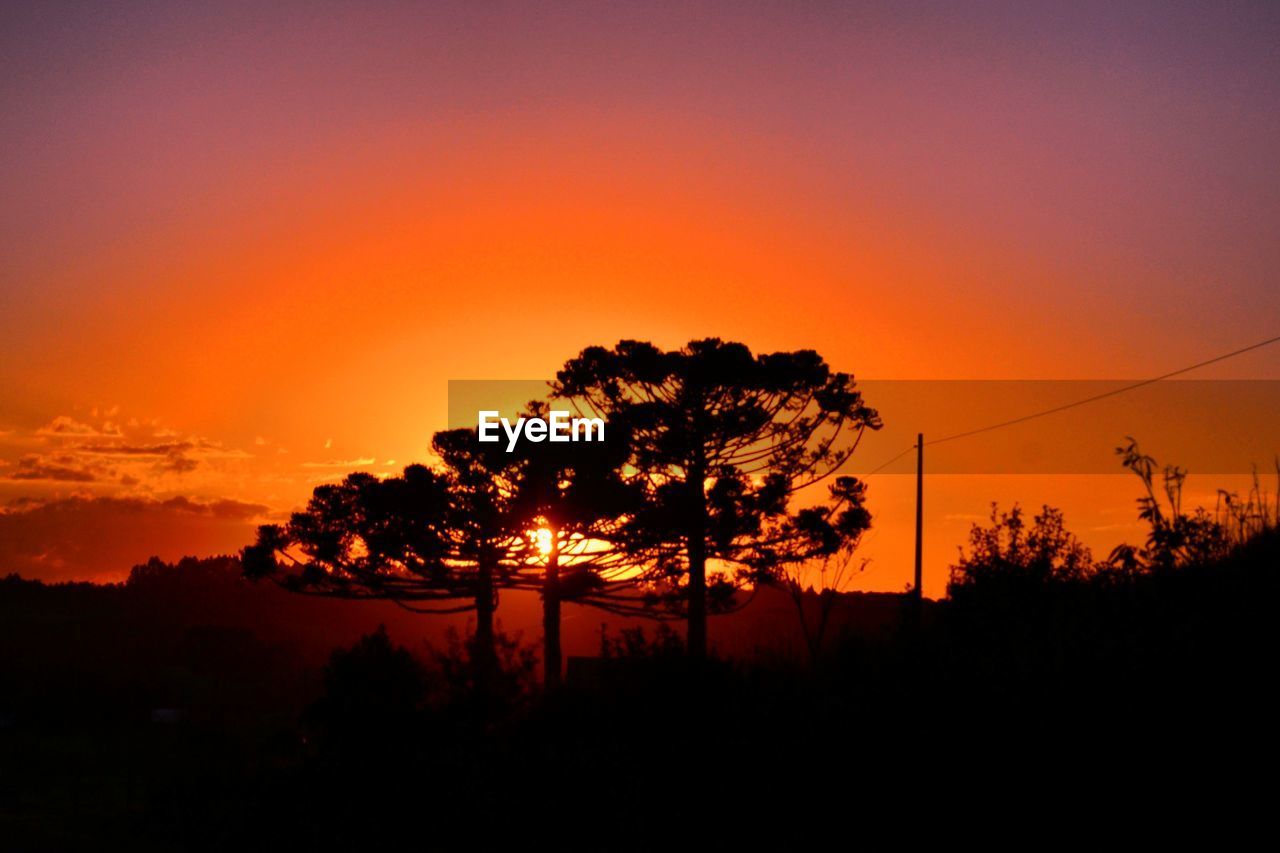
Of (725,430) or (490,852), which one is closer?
(490,852)

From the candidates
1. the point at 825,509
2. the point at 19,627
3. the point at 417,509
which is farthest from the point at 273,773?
the point at 19,627

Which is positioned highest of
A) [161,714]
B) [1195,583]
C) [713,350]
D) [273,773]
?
[713,350]

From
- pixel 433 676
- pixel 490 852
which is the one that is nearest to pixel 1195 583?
pixel 490 852

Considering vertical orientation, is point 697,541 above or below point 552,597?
above

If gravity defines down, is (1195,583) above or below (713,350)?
below

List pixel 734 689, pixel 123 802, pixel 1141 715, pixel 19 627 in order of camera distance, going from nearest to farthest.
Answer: pixel 1141 715
pixel 734 689
pixel 123 802
pixel 19 627

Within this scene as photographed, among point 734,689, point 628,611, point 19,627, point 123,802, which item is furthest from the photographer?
point 19,627

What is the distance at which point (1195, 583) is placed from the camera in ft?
44.9

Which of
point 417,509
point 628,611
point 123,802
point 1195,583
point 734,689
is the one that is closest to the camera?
point 1195,583

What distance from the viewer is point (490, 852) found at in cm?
1441

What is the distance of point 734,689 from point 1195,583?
560 cm

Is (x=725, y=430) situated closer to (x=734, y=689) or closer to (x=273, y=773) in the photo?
(x=273, y=773)

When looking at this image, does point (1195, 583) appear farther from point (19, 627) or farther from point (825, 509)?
point (19, 627)

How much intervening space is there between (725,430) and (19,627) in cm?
6448
